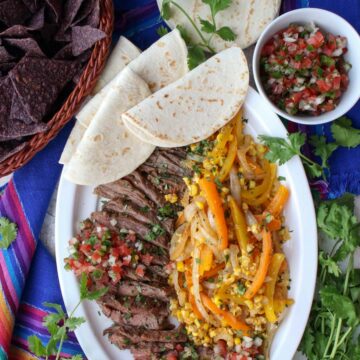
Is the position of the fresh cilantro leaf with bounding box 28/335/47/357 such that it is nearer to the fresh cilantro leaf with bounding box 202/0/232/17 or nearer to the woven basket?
the woven basket

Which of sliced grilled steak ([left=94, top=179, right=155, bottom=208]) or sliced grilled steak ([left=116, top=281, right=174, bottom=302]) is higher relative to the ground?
sliced grilled steak ([left=94, top=179, right=155, bottom=208])

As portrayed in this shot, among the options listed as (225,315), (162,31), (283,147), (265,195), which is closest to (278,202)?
(265,195)

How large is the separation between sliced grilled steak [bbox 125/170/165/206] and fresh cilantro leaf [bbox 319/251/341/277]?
1.16 metres

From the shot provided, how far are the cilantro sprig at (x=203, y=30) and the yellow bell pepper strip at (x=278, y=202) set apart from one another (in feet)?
3.47

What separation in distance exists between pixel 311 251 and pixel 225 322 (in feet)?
2.50

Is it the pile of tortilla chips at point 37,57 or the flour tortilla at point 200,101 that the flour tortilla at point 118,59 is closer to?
the pile of tortilla chips at point 37,57

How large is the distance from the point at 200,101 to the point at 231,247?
1.02 meters

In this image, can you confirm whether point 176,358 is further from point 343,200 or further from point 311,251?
point 343,200

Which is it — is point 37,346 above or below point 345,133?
below

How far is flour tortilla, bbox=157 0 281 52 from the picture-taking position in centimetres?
380

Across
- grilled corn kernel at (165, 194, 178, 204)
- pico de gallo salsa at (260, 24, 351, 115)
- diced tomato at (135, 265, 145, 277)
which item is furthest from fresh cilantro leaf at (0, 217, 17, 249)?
pico de gallo salsa at (260, 24, 351, 115)

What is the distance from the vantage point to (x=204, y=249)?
3697 mm

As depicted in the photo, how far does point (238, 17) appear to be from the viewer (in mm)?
3832

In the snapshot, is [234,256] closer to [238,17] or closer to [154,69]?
[154,69]
